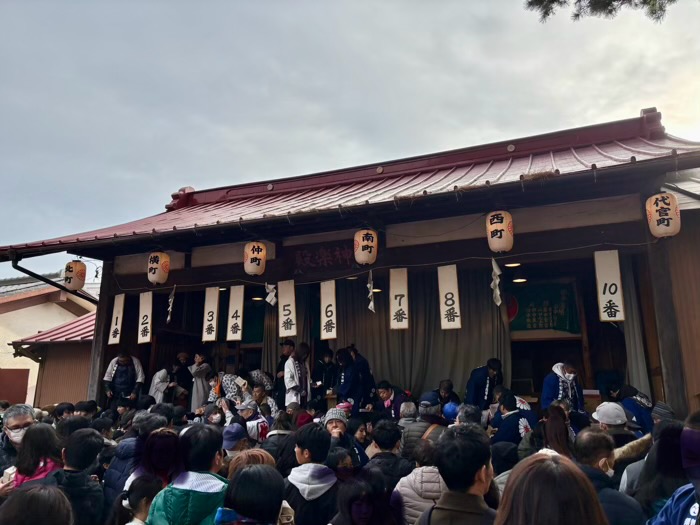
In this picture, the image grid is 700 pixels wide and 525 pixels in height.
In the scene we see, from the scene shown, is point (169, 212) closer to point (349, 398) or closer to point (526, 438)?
point (349, 398)

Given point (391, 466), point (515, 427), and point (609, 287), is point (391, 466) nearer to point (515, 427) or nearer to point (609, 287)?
point (515, 427)

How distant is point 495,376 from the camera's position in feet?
27.2

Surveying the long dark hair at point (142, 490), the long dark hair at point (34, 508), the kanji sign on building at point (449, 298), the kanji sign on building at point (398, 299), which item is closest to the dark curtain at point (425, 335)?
the kanji sign on building at point (398, 299)

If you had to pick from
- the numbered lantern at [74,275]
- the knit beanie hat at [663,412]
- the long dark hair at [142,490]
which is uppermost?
the numbered lantern at [74,275]

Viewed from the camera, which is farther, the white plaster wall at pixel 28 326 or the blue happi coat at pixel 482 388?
the white plaster wall at pixel 28 326

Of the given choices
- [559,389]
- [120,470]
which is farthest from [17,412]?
[559,389]

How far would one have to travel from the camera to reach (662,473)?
9.69ft

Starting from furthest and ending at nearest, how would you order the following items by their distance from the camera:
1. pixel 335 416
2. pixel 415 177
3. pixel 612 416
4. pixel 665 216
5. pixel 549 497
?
pixel 415 177
pixel 665 216
pixel 335 416
pixel 612 416
pixel 549 497

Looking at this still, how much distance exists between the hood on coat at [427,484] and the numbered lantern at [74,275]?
903cm

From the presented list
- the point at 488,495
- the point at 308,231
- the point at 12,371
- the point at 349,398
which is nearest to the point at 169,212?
the point at 308,231

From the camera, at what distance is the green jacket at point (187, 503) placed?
2809mm

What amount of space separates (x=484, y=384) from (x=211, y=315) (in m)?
5.03

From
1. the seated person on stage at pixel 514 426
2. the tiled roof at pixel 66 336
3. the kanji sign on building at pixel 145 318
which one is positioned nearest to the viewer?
the seated person on stage at pixel 514 426

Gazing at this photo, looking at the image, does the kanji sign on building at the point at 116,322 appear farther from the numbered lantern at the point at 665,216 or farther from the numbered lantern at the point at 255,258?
the numbered lantern at the point at 665,216
